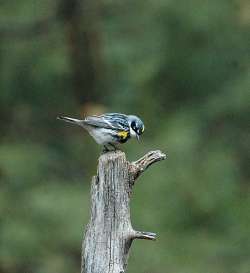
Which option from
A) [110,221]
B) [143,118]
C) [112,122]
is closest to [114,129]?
[112,122]

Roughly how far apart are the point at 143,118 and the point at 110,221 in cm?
407

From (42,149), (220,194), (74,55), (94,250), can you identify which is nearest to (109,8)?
(74,55)

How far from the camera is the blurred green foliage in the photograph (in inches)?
303

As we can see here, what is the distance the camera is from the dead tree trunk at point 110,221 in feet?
14.4

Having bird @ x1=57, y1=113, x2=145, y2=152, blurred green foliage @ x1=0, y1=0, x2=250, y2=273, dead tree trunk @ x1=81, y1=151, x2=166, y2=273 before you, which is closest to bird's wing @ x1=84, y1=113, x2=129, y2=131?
bird @ x1=57, y1=113, x2=145, y2=152

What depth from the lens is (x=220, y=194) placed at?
8062 millimetres

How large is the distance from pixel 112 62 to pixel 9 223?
1.52 m

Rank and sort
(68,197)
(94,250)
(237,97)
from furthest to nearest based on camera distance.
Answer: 1. (237,97)
2. (68,197)
3. (94,250)

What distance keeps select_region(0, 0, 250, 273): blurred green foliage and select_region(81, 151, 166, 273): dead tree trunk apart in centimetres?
284

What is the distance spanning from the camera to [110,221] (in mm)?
4449

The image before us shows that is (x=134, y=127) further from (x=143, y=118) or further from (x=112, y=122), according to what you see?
(x=143, y=118)

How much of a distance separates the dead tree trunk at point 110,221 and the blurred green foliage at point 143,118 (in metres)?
2.84

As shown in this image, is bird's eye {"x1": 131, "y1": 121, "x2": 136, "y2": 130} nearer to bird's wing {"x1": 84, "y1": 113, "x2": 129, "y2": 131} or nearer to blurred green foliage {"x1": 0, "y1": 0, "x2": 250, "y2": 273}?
bird's wing {"x1": 84, "y1": 113, "x2": 129, "y2": 131}

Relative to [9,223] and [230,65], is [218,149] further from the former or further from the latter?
[9,223]
